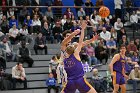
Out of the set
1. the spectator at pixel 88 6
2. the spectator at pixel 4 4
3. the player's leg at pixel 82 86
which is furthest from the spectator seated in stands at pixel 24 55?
the player's leg at pixel 82 86

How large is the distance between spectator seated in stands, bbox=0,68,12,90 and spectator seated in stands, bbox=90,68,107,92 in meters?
3.29

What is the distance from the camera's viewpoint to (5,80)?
16516 millimetres

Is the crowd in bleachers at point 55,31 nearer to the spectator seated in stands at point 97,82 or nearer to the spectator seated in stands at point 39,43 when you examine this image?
the spectator seated in stands at point 39,43

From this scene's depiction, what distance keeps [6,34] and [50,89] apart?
149 inches

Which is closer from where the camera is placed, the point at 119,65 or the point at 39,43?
the point at 119,65

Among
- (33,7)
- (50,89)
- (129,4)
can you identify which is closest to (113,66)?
(50,89)

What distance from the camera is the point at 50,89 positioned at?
653 inches

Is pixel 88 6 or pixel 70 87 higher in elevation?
pixel 88 6

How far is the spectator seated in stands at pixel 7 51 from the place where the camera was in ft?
58.4

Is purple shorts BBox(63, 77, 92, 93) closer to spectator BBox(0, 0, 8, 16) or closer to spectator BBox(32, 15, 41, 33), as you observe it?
spectator BBox(32, 15, 41, 33)

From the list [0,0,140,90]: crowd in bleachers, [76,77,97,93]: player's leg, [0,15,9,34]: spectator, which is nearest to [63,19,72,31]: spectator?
[0,0,140,90]: crowd in bleachers

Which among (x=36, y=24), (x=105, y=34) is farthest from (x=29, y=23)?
(x=105, y=34)

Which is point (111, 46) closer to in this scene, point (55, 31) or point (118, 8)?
point (55, 31)

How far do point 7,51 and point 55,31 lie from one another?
3071mm
